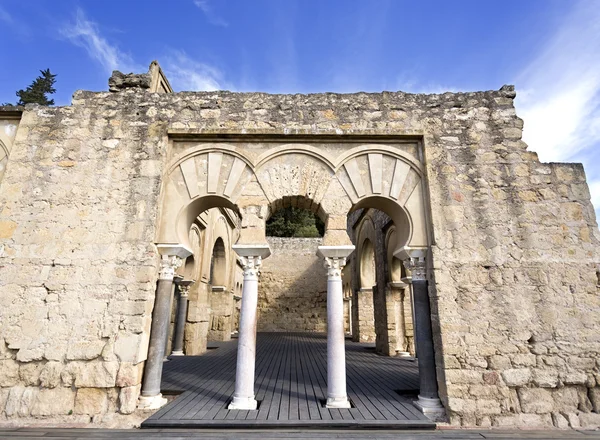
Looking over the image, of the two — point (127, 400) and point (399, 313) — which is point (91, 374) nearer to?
point (127, 400)

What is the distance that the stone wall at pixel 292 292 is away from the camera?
15750 millimetres

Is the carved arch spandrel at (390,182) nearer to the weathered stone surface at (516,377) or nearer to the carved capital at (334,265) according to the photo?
the carved capital at (334,265)

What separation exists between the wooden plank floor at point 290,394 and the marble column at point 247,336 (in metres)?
0.18

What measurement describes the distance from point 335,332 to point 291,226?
20.2 metres

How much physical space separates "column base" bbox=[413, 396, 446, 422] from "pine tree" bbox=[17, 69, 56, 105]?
22.5m

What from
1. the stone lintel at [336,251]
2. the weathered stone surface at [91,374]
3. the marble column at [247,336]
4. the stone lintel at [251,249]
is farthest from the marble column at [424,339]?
the weathered stone surface at [91,374]

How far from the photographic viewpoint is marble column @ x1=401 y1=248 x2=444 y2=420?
369 centimetres

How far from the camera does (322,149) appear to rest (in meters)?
4.50

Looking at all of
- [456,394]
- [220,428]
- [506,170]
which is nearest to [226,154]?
[220,428]

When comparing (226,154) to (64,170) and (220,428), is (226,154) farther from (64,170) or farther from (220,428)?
(220,428)

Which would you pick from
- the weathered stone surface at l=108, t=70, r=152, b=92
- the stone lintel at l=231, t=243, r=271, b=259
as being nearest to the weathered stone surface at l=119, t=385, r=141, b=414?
the stone lintel at l=231, t=243, r=271, b=259

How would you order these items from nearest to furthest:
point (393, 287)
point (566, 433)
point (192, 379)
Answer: point (566, 433), point (192, 379), point (393, 287)

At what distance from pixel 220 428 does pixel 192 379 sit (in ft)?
6.69

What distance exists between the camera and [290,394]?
4.28 meters
